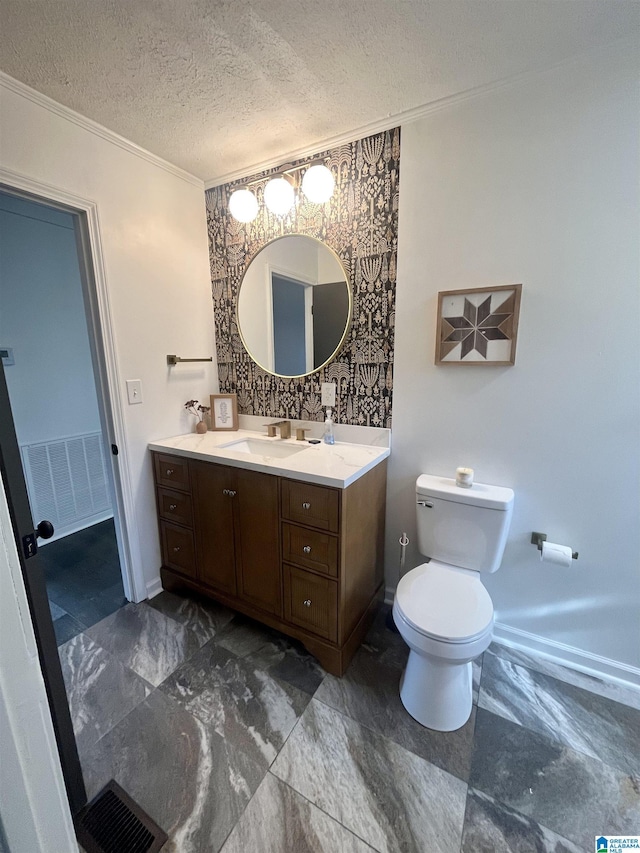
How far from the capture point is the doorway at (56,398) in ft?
7.53

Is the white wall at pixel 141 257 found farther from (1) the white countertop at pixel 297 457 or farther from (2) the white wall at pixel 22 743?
(2) the white wall at pixel 22 743

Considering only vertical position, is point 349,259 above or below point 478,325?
above

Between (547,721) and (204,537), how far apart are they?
5.44ft

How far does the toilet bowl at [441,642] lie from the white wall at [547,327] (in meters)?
0.45

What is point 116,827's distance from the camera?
3.44ft

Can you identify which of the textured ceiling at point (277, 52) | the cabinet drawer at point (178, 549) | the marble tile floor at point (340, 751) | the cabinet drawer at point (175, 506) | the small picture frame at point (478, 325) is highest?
the textured ceiling at point (277, 52)

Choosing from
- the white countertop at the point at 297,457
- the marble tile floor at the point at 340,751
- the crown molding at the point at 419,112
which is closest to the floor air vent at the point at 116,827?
the marble tile floor at the point at 340,751

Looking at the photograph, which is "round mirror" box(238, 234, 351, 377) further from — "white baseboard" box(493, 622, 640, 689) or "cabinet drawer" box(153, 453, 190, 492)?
"white baseboard" box(493, 622, 640, 689)

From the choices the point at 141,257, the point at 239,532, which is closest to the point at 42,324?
the point at 141,257

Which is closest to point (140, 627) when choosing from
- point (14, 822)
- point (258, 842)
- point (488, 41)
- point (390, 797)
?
point (258, 842)

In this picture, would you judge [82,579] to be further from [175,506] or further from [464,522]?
[464,522]

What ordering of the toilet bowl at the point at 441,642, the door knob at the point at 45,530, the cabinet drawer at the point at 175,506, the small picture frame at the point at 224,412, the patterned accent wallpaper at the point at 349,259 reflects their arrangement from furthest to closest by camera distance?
the small picture frame at the point at 224,412 < the cabinet drawer at the point at 175,506 < the patterned accent wallpaper at the point at 349,259 < the toilet bowl at the point at 441,642 < the door knob at the point at 45,530

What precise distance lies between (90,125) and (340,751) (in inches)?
108

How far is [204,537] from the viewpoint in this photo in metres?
1.87
